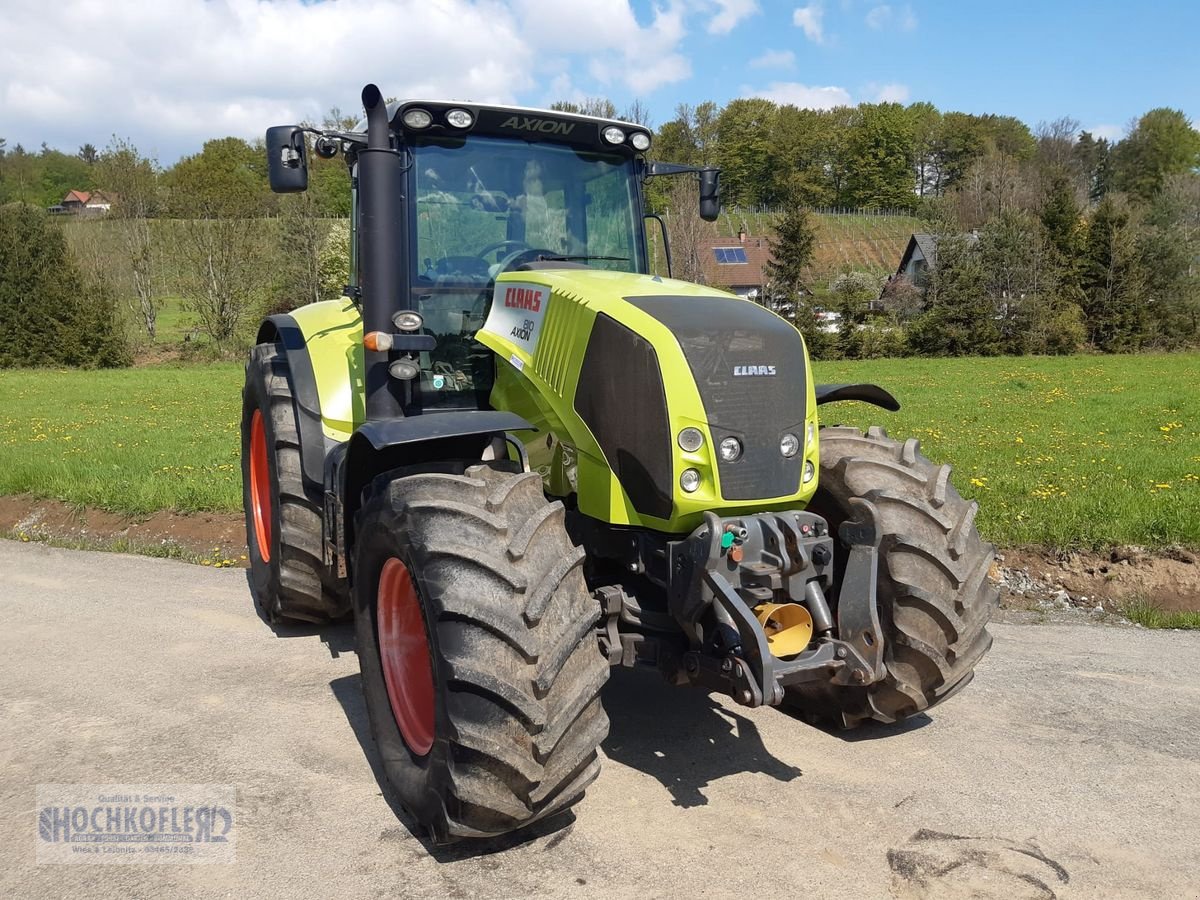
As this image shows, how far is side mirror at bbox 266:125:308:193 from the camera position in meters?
4.32

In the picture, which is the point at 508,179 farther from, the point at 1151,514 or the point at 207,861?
the point at 1151,514

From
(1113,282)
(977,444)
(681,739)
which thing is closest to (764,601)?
(681,739)

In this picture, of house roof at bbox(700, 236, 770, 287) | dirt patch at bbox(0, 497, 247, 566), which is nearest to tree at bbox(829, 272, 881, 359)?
house roof at bbox(700, 236, 770, 287)

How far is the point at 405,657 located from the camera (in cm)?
381

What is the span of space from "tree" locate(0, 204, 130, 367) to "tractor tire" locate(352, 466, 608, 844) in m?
30.7

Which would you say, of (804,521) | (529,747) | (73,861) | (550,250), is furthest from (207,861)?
(550,250)

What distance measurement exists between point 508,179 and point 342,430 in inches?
63.1

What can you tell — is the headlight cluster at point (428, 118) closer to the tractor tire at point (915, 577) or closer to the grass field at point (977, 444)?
the tractor tire at point (915, 577)

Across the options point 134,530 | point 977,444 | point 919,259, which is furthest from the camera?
point 919,259

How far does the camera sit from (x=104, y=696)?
15.2 feet

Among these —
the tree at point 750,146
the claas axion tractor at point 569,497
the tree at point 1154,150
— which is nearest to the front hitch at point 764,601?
the claas axion tractor at point 569,497

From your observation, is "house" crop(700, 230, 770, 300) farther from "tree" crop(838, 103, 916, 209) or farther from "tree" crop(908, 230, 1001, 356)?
"tree" crop(838, 103, 916, 209)

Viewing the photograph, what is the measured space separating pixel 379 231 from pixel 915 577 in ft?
8.81

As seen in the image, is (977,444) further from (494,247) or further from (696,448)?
(696,448)
